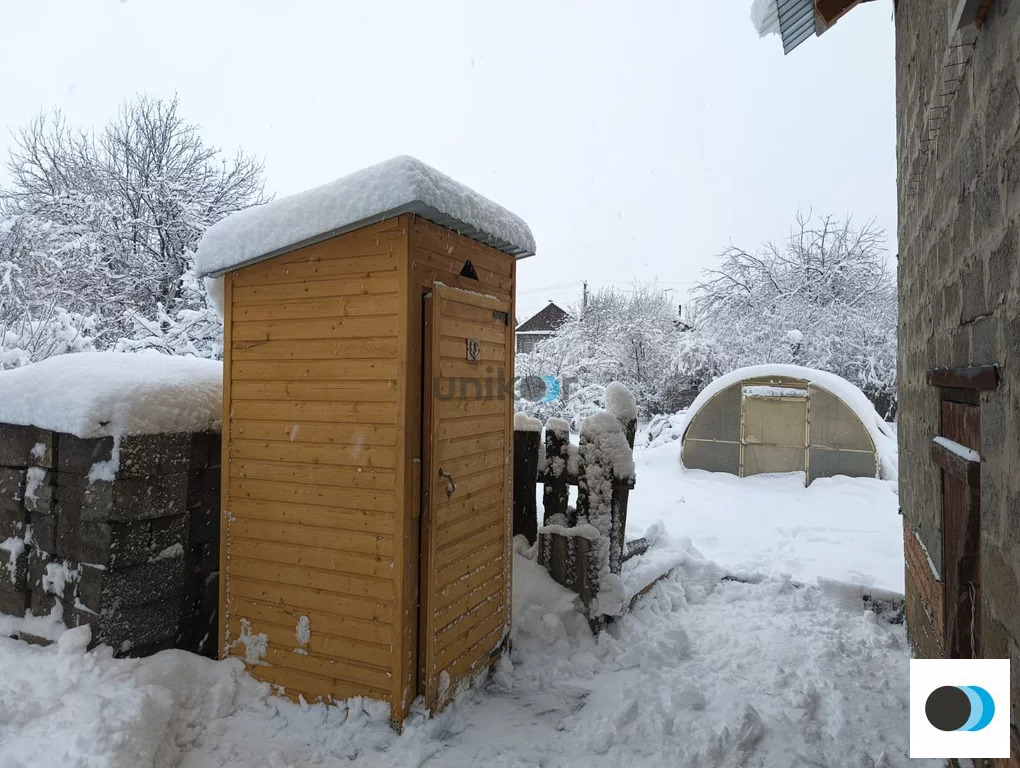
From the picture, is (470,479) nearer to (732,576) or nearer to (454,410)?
(454,410)

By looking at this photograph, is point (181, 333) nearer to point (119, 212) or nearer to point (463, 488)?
point (119, 212)

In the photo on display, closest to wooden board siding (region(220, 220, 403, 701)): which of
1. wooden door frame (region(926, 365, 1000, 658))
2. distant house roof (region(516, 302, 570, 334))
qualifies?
wooden door frame (region(926, 365, 1000, 658))

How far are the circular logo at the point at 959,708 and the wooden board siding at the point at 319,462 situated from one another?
2408 millimetres

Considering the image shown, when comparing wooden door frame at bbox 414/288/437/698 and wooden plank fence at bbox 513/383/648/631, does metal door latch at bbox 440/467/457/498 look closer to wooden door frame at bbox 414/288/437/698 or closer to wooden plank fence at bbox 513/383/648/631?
wooden door frame at bbox 414/288/437/698

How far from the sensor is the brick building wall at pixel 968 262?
178cm

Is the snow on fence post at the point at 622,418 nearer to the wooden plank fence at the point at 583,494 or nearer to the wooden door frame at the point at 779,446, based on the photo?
the wooden plank fence at the point at 583,494

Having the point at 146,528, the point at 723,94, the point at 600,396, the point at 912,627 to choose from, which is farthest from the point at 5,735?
the point at 723,94

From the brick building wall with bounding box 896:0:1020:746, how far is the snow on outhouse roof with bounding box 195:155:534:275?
2226 millimetres

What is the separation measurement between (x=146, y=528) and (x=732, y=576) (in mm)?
4836

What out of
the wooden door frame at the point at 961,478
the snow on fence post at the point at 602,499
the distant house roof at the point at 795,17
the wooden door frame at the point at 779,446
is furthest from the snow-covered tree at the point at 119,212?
the wooden door frame at the point at 961,478

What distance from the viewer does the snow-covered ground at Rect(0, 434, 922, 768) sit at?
2918 millimetres

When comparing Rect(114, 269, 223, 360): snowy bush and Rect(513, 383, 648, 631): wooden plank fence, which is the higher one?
Rect(114, 269, 223, 360): snowy bush

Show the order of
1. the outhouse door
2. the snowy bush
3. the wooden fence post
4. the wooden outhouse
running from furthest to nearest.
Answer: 1. the snowy bush
2. the wooden fence post
3. the outhouse door
4. the wooden outhouse

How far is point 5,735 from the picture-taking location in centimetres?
267
